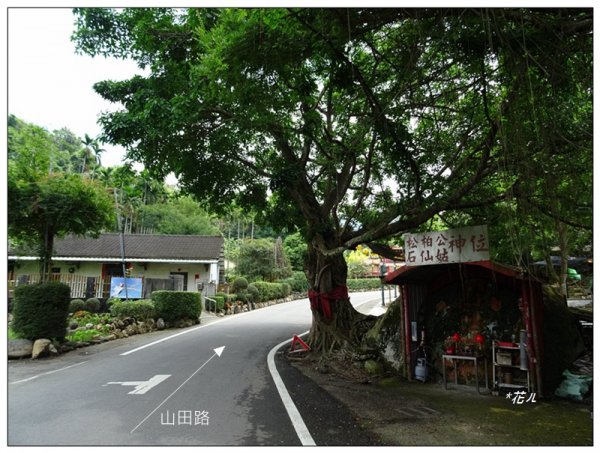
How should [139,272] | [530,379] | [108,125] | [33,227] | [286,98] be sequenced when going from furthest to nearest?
[139,272]
[33,227]
[108,125]
[286,98]
[530,379]

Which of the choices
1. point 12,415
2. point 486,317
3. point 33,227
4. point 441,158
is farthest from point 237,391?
point 33,227

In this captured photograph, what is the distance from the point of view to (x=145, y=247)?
91.0 feet

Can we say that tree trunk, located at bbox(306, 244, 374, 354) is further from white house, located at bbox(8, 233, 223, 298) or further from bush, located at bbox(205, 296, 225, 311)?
white house, located at bbox(8, 233, 223, 298)

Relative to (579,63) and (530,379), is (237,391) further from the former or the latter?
(579,63)

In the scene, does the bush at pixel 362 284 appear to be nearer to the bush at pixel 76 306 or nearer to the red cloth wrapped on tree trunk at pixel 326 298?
the bush at pixel 76 306

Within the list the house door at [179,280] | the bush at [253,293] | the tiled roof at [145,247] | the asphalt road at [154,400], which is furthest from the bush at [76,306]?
the bush at [253,293]

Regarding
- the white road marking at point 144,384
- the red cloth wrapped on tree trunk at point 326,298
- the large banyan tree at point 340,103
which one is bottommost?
the white road marking at point 144,384

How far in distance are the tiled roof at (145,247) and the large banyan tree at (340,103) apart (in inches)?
567

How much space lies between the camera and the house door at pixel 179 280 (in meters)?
26.0

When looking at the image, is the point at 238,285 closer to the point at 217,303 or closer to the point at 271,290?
the point at 271,290

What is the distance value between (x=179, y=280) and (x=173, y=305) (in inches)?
353

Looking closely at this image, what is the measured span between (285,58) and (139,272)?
2412cm

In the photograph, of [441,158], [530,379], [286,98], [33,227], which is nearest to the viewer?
[530,379]

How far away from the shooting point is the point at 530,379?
Answer: 277 inches
